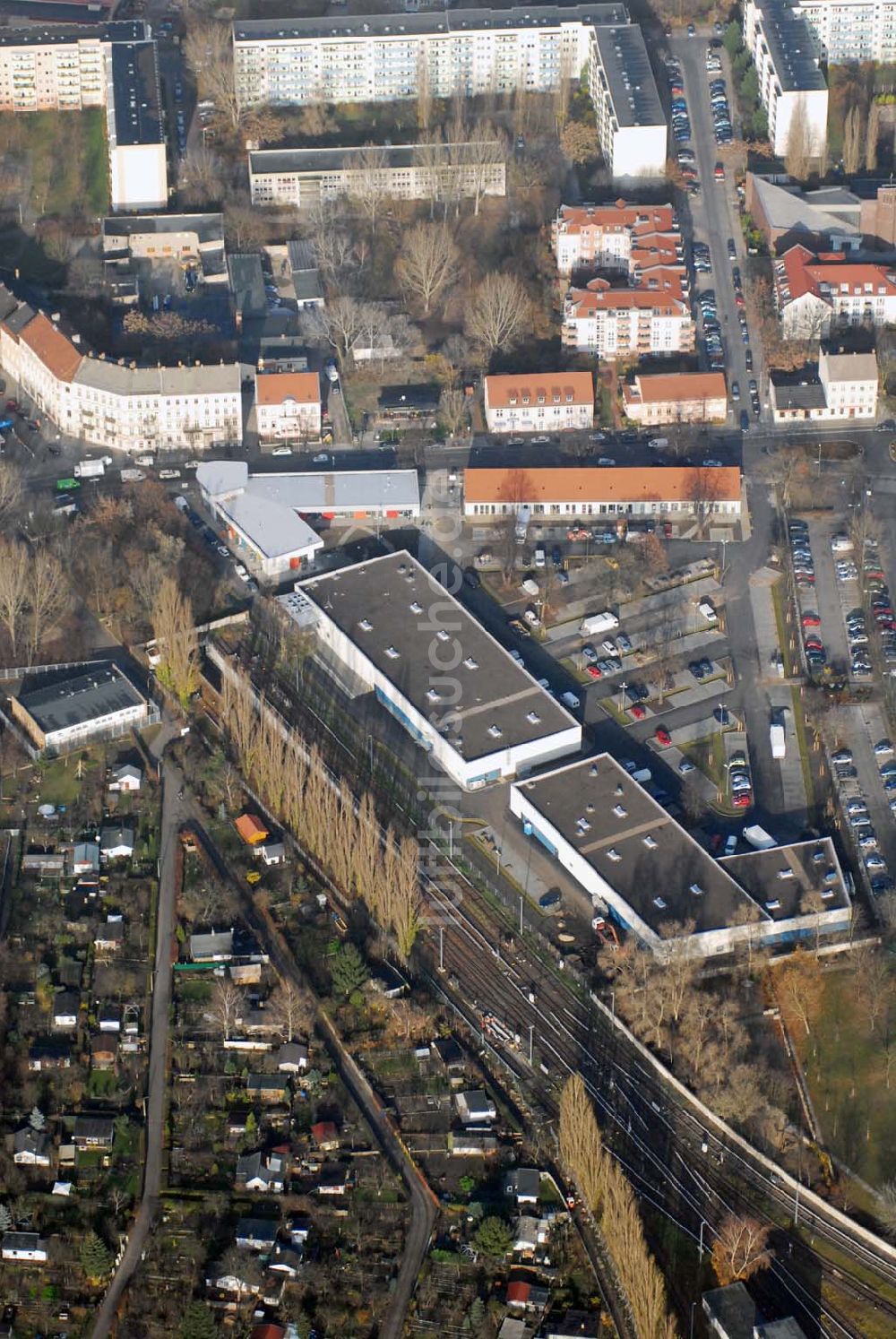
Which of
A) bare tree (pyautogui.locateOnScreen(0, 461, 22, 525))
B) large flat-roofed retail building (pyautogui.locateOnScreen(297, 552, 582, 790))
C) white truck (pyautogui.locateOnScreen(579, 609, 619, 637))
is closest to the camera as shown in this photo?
large flat-roofed retail building (pyautogui.locateOnScreen(297, 552, 582, 790))

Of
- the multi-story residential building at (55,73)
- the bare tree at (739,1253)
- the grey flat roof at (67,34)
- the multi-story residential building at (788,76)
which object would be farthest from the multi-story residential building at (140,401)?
the bare tree at (739,1253)

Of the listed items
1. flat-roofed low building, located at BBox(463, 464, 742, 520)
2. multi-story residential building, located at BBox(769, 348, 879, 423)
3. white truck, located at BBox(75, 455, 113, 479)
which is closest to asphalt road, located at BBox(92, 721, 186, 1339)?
white truck, located at BBox(75, 455, 113, 479)

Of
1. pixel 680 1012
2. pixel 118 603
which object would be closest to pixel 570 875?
pixel 680 1012

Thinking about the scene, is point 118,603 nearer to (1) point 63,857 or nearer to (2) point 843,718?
(1) point 63,857

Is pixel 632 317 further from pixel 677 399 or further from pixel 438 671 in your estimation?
pixel 438 671

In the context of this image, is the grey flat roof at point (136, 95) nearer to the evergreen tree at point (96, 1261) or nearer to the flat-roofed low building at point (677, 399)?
the flat-roofed low building at point (677, 399)

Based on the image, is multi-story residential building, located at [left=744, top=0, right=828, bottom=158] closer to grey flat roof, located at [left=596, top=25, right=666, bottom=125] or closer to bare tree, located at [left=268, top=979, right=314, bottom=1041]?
grey flat roof, located at [left=596, top=25, right=666, bottom=125]
